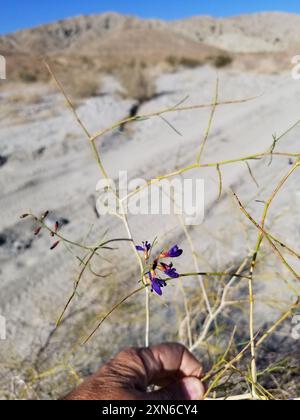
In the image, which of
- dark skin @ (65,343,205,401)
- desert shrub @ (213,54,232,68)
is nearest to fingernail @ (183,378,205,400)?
dark skin @ (65,343,205,401)

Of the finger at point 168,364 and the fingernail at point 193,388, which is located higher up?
the finger at point 168,364

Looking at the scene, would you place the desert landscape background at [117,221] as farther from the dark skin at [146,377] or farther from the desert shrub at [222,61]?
the desert shrub at [222,61]

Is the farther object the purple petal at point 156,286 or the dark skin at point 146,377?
the dark skin at point 146,377

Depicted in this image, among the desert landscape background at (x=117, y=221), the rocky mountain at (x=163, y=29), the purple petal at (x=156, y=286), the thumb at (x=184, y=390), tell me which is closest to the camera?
the purple petal at (x=156, y=286)

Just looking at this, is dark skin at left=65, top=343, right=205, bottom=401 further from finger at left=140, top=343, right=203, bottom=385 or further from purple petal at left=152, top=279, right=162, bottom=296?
purple petal at left=152, top=279, right=162, bottom=296

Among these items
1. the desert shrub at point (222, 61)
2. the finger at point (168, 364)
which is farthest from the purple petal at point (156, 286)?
the desert shrub at point (222, 61)

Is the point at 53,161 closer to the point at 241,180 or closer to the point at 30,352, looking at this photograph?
the point at 241,180

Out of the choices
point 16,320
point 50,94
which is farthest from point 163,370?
point 50,94
